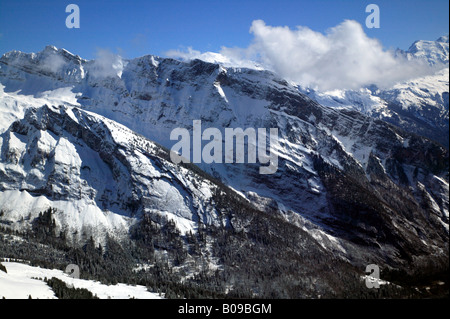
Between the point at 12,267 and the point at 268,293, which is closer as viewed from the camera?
the point at 12,267

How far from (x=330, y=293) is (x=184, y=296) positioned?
218 feet

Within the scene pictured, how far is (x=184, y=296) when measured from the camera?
572 ft
